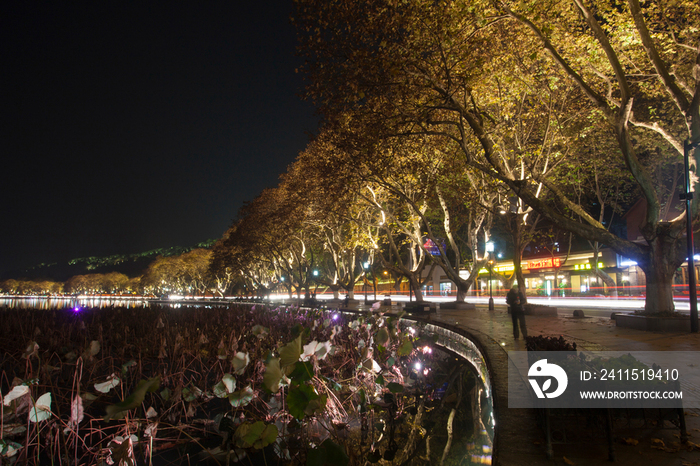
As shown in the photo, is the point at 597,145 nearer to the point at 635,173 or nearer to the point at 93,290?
the point at 635,173

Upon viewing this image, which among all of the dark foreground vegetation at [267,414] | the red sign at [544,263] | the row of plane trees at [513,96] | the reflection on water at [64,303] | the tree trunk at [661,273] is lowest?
the reflection on water at [64,303]

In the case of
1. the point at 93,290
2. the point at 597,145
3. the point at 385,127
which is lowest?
the point at 93,290

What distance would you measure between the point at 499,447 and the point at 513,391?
4.97ft

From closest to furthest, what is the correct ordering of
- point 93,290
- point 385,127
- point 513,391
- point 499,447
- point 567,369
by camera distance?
1. point 499,447
2. point 567,369
3. point 513,391
4. point 385,127
5. point 93,290

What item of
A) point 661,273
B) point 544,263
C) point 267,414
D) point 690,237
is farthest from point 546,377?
point 544,263

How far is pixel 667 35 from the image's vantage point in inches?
521

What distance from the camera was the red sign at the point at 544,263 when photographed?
132 feet

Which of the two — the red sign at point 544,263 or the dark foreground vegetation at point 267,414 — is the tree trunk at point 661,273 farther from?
the red sign at point 544,263

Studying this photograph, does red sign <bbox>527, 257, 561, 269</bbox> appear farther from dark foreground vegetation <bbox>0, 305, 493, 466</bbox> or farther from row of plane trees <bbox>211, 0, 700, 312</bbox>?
dark foreground vegetation <bbox>0, 305, 493, 466</bbox>

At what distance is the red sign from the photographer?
132 ft

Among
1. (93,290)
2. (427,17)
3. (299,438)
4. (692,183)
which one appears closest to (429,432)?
(299,438)

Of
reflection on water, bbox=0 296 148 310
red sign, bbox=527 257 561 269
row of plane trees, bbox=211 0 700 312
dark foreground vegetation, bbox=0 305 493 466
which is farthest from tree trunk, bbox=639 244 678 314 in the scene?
red sign, bbox=527 257 561 269

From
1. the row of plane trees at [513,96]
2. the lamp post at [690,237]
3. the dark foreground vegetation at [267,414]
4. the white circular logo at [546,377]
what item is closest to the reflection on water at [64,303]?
the row of plane trees at [513,96]

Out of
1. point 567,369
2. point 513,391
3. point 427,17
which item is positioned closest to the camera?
point 567,369
